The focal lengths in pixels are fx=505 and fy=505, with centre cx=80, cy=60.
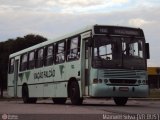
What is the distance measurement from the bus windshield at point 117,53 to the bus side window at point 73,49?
145 centimetres

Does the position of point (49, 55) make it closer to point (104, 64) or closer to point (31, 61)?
point (31, 61)

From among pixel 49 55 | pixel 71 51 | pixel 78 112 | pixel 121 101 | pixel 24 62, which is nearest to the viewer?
pixel 78 112

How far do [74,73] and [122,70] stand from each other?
2.44 m

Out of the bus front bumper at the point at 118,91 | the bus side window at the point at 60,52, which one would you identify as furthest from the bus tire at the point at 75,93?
the bus side window at the point at 60,52

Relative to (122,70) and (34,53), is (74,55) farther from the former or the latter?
(34,53)

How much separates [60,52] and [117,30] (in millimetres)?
3860

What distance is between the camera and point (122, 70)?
20.6 metres

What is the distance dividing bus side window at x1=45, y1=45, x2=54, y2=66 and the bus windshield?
5.07m

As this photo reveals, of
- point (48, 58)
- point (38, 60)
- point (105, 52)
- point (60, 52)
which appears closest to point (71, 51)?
point (60, 52)

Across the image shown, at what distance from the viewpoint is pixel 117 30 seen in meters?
21.3

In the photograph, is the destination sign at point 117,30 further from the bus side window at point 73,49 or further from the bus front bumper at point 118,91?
the bus front bumper at point 118,91

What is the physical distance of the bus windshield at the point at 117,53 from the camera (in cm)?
2058

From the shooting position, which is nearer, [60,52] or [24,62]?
[60,52]

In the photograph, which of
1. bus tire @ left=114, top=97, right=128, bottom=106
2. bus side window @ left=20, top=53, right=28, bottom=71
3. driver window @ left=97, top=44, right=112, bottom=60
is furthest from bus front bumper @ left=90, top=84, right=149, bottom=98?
bus side window @ left=20, top=53, right=28, bottom=71
